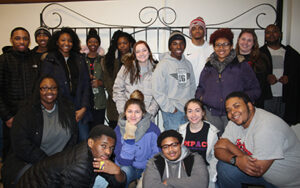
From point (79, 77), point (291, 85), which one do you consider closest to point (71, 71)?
point (79, 77)

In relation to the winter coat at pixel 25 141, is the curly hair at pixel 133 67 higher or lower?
higher

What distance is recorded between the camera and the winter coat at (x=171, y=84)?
262 cm

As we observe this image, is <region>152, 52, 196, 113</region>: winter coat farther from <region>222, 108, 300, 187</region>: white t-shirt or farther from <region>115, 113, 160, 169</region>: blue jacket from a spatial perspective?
<region>222, 108, 300, 187</region>: white t-shirt

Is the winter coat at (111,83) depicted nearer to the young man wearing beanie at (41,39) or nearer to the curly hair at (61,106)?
the curly hair at (61,106)

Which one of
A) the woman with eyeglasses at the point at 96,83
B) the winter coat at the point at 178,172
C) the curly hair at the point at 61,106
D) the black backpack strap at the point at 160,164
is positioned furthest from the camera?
the woman with eyeglasses at the point at 96,83

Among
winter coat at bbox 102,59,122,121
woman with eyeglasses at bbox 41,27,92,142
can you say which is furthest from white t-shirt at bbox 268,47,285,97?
woman with eyeglasses at bbox 41,27,92,142

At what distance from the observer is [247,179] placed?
2.02 meters

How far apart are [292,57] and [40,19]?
4.61 meters

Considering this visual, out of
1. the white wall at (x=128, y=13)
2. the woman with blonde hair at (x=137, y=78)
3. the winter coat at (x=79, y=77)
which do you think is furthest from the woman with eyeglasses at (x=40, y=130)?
the white wall at (x=128, y=13)

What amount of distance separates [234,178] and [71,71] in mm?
2305

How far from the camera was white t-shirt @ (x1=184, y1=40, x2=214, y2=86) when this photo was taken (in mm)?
2973

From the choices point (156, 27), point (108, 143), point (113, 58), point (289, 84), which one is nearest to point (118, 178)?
point (108, 143)

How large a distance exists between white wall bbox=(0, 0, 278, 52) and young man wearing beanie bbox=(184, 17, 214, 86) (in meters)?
1.21

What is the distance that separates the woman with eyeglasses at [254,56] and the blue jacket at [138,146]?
160 centimetres
